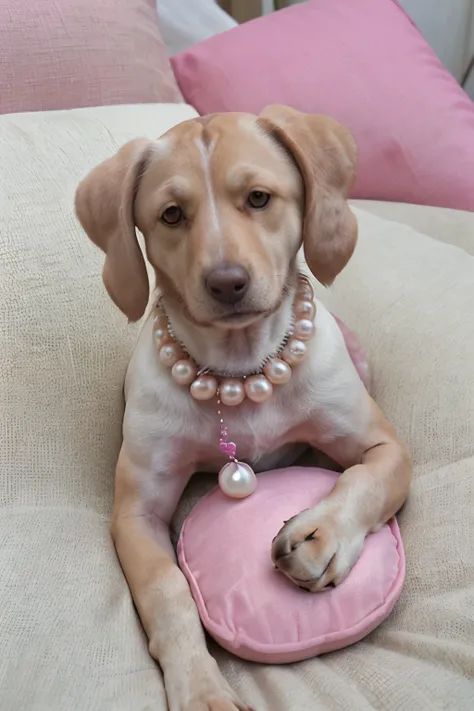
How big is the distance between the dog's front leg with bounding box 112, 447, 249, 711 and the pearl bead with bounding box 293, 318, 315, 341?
289mm

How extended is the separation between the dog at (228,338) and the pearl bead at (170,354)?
19 millimetres

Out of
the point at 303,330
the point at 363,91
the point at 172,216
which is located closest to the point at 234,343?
the point at 303,330

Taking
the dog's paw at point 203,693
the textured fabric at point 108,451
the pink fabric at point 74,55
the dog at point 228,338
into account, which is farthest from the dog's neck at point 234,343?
the pink fabric at point 74,55

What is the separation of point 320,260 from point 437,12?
2.24 meters

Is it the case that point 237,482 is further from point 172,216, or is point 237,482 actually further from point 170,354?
point 172,216

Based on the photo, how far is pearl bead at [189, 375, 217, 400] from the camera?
3.53 ft

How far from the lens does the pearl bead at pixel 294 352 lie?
3.64 feet

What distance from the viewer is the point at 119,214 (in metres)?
1.03

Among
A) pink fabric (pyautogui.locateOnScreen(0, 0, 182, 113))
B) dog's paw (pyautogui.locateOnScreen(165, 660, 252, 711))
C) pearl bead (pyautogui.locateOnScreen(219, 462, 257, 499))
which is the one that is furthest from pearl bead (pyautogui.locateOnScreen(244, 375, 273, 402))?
pink fabric (pyautogui.locateOnScreen(0, 0, 182, 113))

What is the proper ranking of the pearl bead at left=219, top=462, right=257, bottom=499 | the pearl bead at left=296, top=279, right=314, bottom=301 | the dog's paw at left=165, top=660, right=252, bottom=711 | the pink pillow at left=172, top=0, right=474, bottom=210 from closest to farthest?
1. the dog's paw at left=165, top=660, right=252, bottom=711
2. the pearl bead at left=219, top=462, right=257, bottom=499
3. the pearl bead at left=296, top=279, right=314, bottom=301
4. the pink pillow at left=172, top=0, right=474, bottom=210

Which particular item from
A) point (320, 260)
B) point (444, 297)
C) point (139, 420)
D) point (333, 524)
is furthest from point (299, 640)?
point (444, 297)

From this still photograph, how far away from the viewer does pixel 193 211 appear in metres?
0.98

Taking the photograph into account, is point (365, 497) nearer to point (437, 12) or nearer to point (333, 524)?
point (333, 524)

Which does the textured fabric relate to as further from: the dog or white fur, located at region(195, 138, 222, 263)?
white fur, located at region(195, 138, 222, 263)
